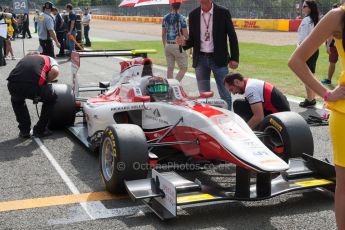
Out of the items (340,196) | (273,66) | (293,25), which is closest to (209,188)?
(340,196)

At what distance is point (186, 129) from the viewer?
5121 mm

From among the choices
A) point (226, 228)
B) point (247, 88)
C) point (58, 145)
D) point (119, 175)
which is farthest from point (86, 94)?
point (226, 228)

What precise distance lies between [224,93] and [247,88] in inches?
54.2

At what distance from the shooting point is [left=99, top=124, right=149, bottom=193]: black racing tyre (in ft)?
15.1

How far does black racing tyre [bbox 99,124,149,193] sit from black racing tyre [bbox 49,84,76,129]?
2.46m

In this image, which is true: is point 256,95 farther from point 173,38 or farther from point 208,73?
point 173,38

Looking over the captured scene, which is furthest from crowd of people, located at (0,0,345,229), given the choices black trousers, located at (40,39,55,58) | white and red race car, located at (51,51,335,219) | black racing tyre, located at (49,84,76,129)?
black trousers, located at (40,39,55,58)

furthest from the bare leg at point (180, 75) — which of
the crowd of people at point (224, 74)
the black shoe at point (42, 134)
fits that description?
the black shoe at point (42, 134)

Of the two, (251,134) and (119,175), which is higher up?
(251,134)

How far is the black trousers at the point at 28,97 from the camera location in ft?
22.6

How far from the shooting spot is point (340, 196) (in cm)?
285

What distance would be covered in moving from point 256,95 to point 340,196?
3102 millimetres

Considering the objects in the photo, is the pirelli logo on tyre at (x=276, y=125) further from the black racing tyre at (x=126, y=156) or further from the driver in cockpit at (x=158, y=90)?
the black racing tyre at (x=126, y=156)

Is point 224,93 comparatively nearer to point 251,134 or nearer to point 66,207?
point 251,134
